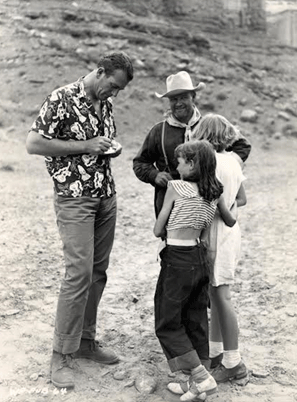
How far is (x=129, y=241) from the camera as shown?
7211 mm

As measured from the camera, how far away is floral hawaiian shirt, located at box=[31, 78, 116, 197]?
3531 millimetres

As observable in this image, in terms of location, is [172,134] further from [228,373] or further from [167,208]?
[228,373]

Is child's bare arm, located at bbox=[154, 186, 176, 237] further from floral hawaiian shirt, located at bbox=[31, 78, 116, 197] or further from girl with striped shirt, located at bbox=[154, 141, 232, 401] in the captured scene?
floral hawaiian shirt, located at bbox=[31, 78, 116, 197]

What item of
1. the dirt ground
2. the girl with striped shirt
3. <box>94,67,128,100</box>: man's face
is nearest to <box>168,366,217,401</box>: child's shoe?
the girl with striped shirt

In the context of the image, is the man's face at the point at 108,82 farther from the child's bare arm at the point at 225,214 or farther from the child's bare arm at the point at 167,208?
the child's bare arm at the point at 225,214

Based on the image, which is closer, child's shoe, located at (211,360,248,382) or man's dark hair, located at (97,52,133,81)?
man's dark hair, located at (97,52,133,81)

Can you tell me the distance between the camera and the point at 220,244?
3.57m

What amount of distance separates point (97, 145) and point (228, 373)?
1587mm

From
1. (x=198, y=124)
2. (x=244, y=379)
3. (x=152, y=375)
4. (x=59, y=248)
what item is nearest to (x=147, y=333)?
(x=152, y=375)

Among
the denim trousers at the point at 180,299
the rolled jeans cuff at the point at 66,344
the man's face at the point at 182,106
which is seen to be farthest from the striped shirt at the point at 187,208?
the rolled jeans cuff at the point at 66,344

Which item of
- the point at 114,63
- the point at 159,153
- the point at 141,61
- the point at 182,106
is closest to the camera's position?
the point at 114,63

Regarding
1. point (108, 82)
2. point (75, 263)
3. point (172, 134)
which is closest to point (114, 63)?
point (108, 82)

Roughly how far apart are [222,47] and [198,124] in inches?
642

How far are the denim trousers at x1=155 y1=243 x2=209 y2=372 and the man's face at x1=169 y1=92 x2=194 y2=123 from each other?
87 centimetres
